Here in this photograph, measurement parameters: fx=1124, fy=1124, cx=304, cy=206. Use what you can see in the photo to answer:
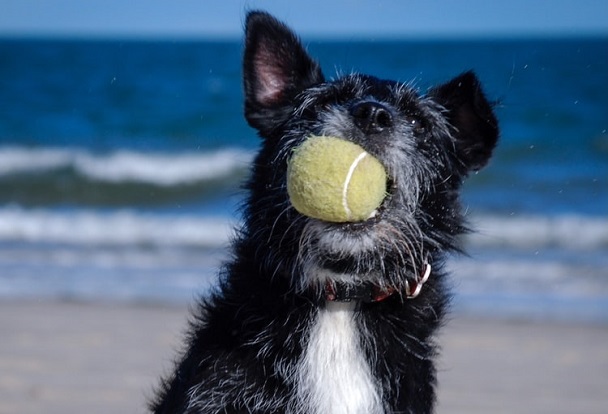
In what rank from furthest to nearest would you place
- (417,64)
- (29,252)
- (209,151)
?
(417,64), (209,151), (29,252)

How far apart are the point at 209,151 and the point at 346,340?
45.3 feet

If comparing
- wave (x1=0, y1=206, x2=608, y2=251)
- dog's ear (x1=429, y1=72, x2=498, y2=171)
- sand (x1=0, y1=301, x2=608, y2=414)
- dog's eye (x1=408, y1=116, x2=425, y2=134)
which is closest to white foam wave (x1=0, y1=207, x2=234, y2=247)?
wave (x1=0, y1=206, x2=608, y2=251)

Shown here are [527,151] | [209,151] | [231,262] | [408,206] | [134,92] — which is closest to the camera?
[408,206]

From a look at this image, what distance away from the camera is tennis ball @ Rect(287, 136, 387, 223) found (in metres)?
3.44

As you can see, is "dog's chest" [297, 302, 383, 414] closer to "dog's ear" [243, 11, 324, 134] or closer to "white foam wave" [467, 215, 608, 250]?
"dog's ear" [243, 11, 324, 134]

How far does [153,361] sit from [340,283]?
163 inches

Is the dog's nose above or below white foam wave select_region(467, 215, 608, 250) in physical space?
above

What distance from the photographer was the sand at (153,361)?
6.62 meters

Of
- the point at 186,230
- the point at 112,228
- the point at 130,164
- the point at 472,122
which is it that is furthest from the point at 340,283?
the point at 130,164

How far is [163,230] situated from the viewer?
11.8 metres

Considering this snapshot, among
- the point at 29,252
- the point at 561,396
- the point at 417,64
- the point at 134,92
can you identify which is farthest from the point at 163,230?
the point at 417,64

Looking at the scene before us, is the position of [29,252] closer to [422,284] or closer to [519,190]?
[519,190]

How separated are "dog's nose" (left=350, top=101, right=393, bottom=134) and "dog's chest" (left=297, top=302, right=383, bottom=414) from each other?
595mm

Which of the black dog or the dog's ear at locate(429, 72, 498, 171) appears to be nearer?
the black dog
